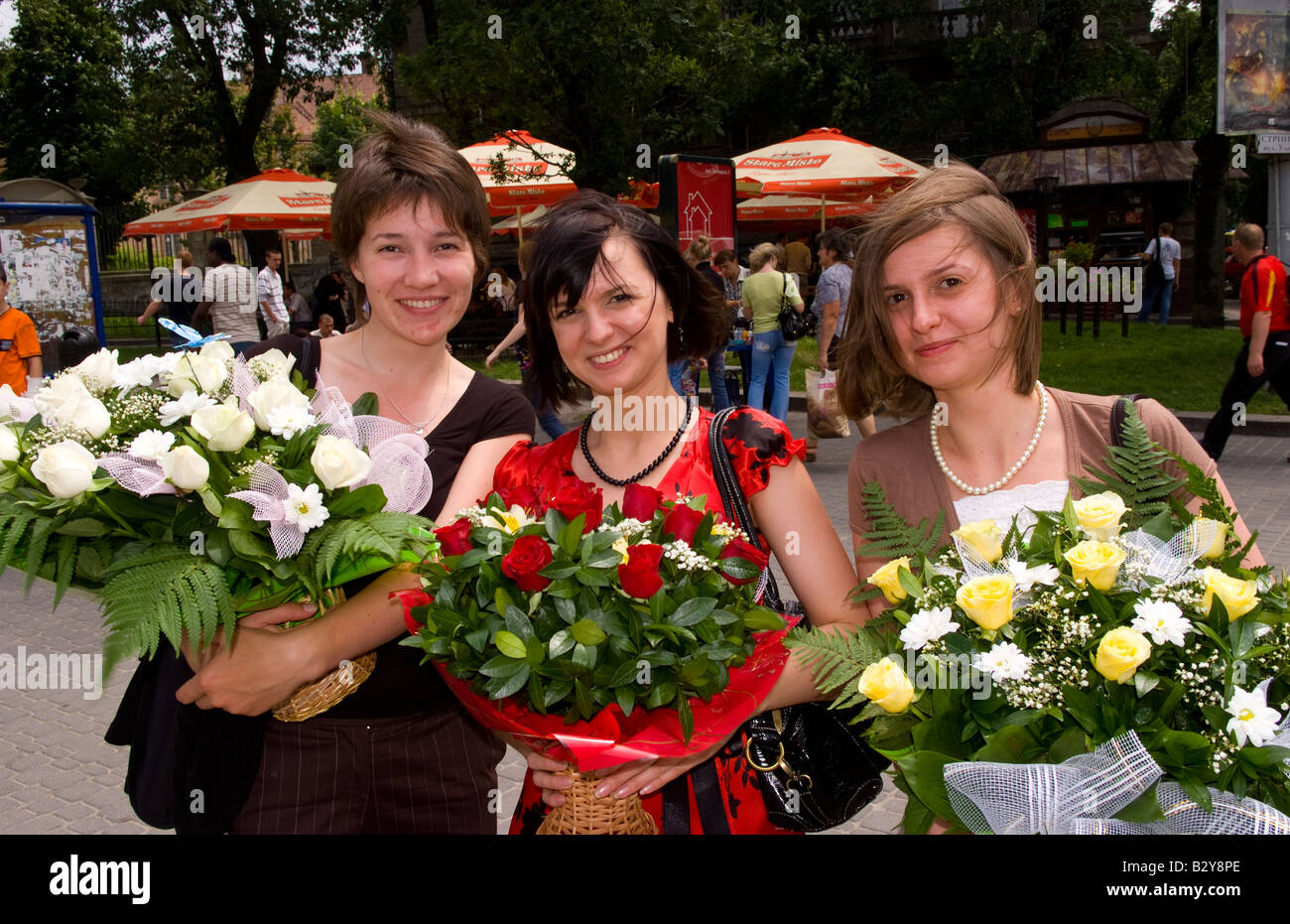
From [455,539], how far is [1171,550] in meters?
1.16

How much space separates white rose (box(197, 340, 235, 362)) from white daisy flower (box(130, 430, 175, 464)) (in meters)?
0.31

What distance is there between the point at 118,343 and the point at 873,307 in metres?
25.1

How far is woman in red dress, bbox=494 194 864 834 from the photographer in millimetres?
2113

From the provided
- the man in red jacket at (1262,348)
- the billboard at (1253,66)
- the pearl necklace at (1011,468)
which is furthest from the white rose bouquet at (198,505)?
the billboard at (1253,66)

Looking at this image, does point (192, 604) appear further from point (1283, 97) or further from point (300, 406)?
point (1283, 97)

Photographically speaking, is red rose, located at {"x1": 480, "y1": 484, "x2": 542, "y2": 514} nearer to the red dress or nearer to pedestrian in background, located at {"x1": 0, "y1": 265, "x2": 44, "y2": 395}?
the red dress

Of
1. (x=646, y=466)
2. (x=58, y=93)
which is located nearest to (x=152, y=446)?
(x=646, y=466)

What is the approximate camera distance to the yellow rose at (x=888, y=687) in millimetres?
1610

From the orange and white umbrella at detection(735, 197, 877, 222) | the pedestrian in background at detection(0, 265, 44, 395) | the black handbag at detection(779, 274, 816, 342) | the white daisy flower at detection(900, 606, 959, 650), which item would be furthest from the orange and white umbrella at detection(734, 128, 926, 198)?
the white daisy flower at detection(900, 606, 959, 650)

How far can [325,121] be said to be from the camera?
50.5m

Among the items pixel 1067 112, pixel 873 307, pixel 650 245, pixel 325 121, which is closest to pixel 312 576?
pixel 650 245

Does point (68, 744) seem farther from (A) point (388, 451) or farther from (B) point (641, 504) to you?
(B) point (641, 504)

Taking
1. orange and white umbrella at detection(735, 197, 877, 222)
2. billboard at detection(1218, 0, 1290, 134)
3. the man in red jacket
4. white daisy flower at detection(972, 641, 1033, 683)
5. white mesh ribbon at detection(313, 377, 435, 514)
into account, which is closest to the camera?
white daisy flower at detection(972, 641, 1033, 683)

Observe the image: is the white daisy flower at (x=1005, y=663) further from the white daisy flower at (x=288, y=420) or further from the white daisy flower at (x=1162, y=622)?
the white daisy flower at (x=288, y=420)
